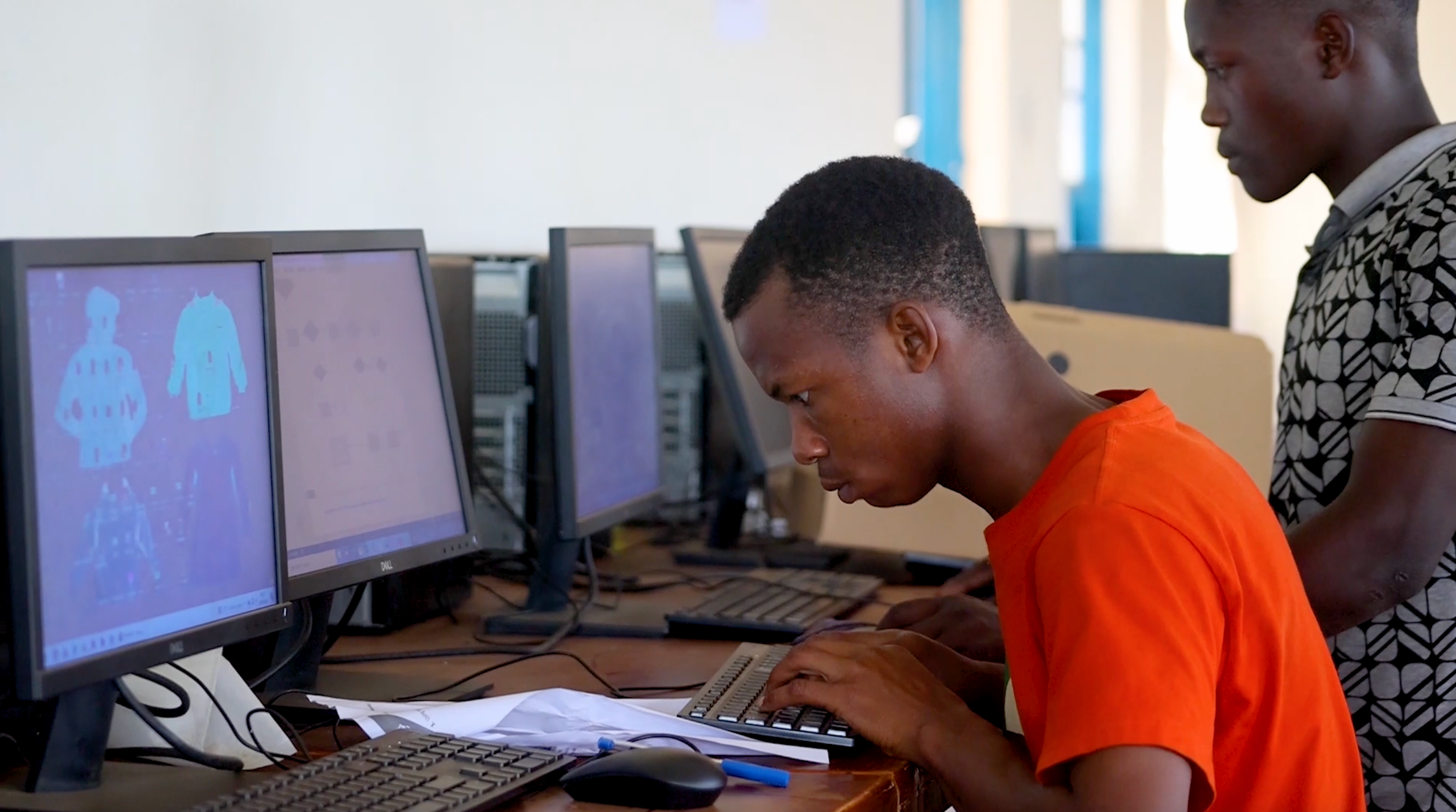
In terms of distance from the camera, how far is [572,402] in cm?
179

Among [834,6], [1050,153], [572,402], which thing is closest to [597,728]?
[572,402]

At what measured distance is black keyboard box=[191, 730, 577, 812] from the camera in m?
1.07

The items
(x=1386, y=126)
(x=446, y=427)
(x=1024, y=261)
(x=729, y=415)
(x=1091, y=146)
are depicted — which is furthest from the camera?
(x=1091, y=146)

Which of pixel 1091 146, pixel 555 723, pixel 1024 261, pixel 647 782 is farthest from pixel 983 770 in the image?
pixel 1091 146

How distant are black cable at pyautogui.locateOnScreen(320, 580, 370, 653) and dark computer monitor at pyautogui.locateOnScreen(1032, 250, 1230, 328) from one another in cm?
266

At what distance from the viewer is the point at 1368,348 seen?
162cm

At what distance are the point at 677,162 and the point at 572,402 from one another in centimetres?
145

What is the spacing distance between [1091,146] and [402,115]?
5272 mm

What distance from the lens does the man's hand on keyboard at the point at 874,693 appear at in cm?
125

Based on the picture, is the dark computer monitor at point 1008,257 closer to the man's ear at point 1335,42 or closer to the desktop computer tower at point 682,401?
the desktop computer tower at point 682,401

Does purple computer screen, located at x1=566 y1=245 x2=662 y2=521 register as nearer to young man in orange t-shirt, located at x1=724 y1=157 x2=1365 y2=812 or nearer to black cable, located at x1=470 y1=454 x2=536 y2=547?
black cable, located at x1=470 y1=454 x2=536 y2=547

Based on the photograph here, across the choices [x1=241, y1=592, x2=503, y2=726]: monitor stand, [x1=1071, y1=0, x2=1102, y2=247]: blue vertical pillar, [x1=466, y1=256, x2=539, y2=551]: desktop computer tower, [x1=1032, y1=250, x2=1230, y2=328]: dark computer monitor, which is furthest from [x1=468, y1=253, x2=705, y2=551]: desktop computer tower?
[x1=1071, y1=0, x2=1102, y2=247]: blue vertical pillar

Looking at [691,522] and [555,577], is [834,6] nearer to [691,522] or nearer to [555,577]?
[691,522]

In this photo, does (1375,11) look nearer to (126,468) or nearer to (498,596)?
(498,596)
